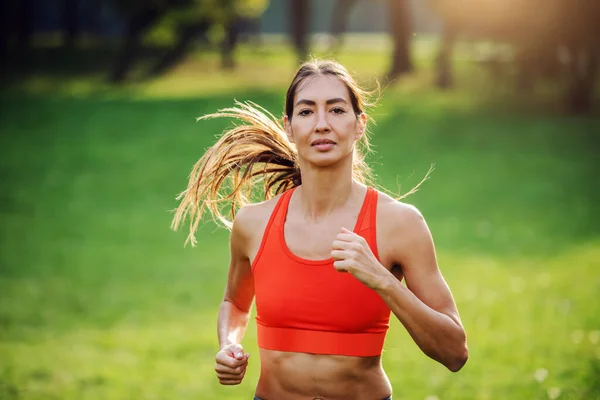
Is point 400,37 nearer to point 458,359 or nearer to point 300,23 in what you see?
point 300,23

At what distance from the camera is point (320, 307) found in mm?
3887

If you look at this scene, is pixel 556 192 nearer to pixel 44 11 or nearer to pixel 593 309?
pixel 593 309

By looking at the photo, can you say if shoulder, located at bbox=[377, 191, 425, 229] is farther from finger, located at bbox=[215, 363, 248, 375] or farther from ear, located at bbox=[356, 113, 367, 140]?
finger, located at bbox=[215, 363, 248, 375]

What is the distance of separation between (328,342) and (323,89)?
1.05 m

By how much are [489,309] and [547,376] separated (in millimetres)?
3448

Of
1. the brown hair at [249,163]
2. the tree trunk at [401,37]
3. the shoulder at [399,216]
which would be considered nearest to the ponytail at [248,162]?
the brown hair at [249,163]

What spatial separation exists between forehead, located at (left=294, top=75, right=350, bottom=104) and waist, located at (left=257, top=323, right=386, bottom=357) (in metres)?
0.97

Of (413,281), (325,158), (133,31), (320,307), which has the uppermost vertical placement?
(325,158)

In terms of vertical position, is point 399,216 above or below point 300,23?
above

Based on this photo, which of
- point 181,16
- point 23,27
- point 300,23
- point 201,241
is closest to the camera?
point 201,241

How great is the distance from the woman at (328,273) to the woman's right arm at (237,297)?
0.01 metres

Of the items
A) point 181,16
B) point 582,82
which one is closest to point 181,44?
point 181,16

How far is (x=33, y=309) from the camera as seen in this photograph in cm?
1304

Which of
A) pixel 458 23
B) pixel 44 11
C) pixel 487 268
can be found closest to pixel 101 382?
pixel 487 268
